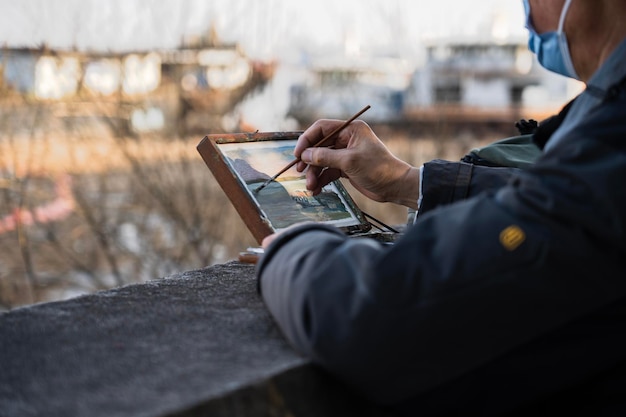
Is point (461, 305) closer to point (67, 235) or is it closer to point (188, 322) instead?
point (188, 322)

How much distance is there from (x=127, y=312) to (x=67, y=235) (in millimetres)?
7118

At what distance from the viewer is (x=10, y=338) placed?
3.98ft

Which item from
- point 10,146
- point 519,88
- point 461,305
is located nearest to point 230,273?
point 461,305

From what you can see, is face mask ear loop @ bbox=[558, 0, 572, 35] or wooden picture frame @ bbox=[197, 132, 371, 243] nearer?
face mask ear loop @ bbox=[558, 0, 572, 35]

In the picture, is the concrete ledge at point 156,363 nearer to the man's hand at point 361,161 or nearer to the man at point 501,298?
the man at point 501,298

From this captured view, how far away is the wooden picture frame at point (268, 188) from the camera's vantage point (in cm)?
168

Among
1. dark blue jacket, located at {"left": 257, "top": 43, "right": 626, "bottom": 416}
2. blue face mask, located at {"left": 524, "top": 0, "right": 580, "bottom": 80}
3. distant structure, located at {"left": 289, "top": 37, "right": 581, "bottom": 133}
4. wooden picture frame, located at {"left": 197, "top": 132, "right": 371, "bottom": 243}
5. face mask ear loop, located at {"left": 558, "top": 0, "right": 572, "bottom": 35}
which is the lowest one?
distant structure, located at {"left": 289, "top": 37, "right": 581, "bottom": 133}

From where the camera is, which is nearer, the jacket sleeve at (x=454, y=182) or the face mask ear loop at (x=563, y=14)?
the face mask ear loop at (x=563, y=14)

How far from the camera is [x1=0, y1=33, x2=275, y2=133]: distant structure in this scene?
7324 millimetres

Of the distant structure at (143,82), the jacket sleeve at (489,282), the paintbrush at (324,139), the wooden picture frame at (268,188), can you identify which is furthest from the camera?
the distant structure at (143,82)

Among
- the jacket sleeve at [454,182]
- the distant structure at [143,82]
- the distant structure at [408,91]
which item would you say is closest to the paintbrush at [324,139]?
Result: the jacket sleeve at [454,182]

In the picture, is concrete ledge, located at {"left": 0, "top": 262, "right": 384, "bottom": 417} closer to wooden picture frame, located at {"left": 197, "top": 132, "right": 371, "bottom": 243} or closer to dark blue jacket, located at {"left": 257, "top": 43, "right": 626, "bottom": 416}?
dark blue jacket, located at {"left": 257, "top": 43, "right": 626, "bottom": 416}

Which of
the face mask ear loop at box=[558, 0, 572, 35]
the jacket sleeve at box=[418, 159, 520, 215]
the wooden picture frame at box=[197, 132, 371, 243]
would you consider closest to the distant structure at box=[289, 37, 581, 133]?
the wooden picture frame at box=[197, 132, 371, 243]

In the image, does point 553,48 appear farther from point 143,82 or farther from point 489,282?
point 143,82
